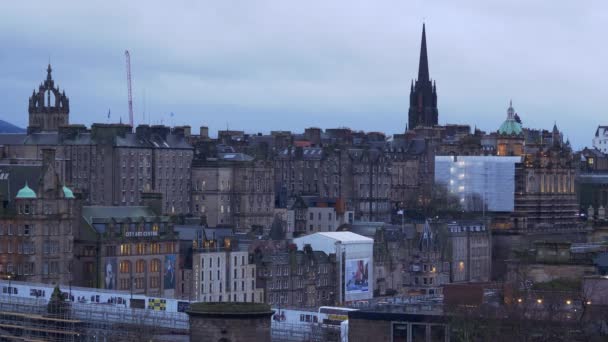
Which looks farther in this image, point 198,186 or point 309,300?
point 198,186

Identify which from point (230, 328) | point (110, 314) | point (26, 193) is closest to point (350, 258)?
point (26, 193)

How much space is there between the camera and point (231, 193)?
562 feet

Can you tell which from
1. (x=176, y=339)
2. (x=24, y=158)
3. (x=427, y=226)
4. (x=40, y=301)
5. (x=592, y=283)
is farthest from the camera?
(x=427, y=226)

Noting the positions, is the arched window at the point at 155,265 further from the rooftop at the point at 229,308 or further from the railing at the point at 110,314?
the rooftop at the point at 229,308

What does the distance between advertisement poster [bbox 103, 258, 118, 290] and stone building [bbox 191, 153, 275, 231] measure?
136 ft

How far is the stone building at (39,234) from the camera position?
409 feet

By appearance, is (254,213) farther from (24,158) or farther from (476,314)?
(476,314)

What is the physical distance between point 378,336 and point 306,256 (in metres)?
65.3

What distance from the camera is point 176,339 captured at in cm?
9506

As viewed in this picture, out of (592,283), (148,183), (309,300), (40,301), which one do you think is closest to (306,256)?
(309,300)

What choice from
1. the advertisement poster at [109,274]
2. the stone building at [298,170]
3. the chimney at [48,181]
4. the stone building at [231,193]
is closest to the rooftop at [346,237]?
the stone building at [231,193]

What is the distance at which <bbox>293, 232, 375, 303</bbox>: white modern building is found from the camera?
149 m

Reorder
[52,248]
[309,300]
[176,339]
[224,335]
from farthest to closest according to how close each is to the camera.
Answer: [309,300], [52,248], [176,339], [224,335]

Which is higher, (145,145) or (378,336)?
(145,145)
